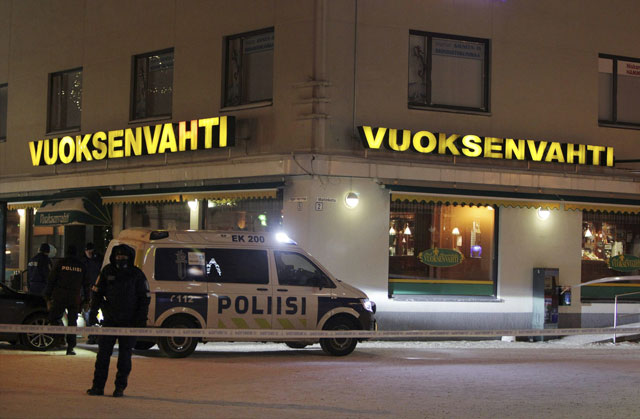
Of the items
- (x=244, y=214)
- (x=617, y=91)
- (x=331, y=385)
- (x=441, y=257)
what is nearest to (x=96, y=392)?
(x=331, y=385)

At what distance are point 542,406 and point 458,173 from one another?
9.36 meters

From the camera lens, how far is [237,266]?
48.4 ft

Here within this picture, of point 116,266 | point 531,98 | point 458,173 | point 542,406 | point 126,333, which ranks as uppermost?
point 531,98

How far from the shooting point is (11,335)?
14.7 meters

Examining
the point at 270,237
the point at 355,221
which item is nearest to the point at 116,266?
the point at 270,237

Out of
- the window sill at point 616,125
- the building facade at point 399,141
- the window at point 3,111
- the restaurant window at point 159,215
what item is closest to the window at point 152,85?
the building facade at point 399,141

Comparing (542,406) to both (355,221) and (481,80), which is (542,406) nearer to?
(355,221)

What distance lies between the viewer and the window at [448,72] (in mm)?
19375

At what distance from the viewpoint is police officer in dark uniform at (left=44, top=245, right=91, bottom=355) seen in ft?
47.5

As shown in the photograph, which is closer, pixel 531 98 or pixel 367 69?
pixel 367 69

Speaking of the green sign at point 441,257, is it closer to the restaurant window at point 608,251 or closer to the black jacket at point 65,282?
the restaurant window at point 608,251

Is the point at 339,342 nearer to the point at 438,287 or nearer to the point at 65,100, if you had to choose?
the point at 438,287

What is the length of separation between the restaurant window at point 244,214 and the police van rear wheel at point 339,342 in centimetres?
435

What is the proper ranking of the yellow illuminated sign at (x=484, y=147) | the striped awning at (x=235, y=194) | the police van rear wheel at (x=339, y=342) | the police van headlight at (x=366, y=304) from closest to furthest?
the police van rear wheel at (x=339, y=342) < the police van headlight at (x=366, y=304) < the yellow illuminated sign at (x=484, y=147) < the striped awning at (x=235, y=194)
